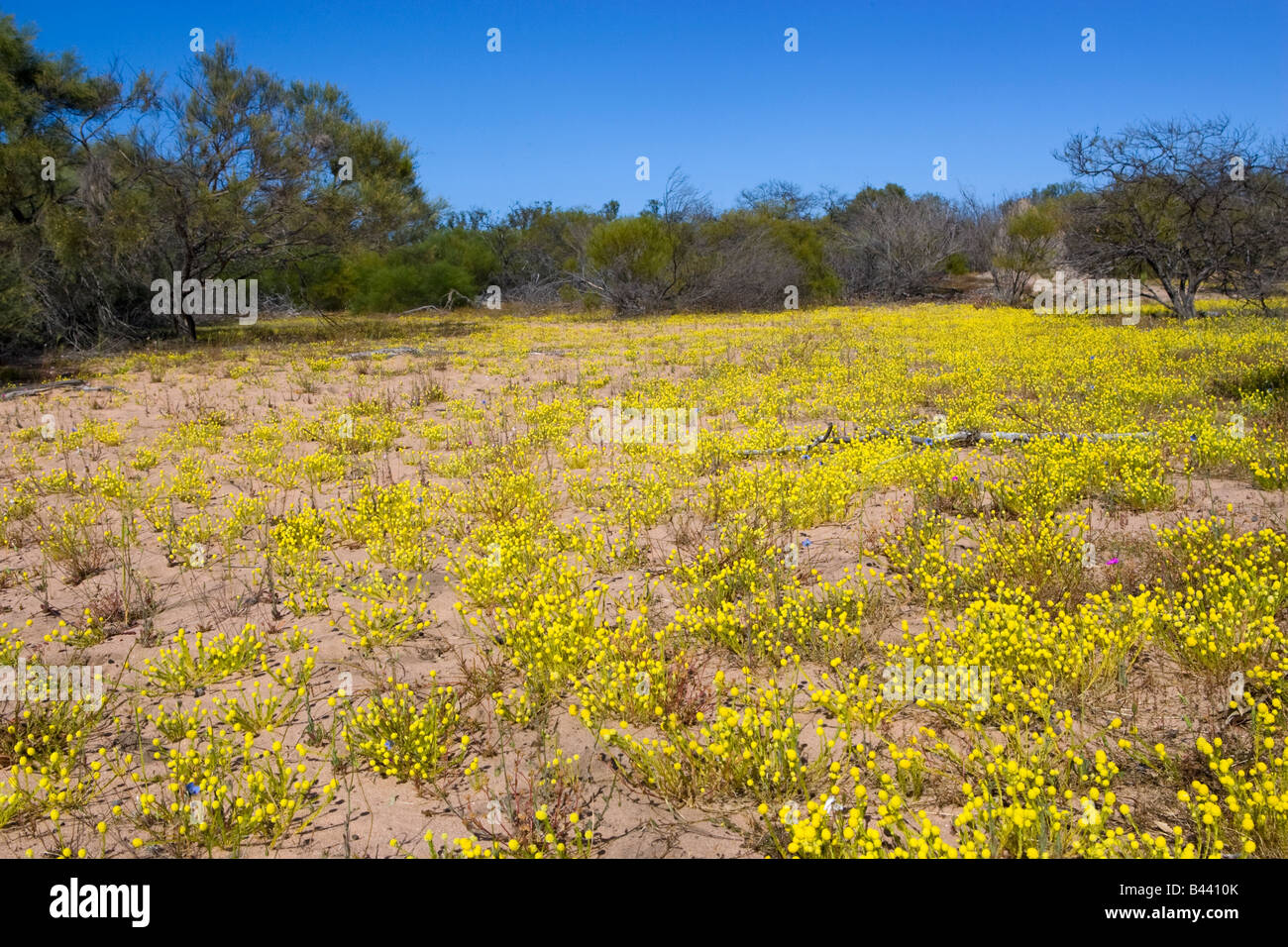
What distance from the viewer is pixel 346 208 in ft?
66.4

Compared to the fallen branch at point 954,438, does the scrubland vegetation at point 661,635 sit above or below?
below

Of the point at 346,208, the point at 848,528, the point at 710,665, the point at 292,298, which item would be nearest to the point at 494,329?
the point at 346,208

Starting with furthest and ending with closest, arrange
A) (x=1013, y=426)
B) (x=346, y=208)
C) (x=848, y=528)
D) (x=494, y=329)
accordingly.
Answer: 1. (x=494, y=329)
2. (x=346, y=208)
3. (x=1013, y=426)
4. (x=848, y=528)

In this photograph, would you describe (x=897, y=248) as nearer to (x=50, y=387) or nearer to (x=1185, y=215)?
(x=1185, y=215)

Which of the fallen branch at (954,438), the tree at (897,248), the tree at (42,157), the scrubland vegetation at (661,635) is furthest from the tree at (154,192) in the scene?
the tree at (897,248)

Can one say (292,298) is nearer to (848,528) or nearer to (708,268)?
(708,268)

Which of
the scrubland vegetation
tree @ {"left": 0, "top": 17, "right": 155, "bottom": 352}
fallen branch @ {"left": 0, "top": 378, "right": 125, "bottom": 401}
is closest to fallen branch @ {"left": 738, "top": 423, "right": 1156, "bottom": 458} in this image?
the scrubland vegetation

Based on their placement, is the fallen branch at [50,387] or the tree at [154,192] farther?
the tree at [154,192]

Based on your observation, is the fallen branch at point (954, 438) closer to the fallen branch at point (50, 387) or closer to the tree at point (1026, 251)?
the fallen branch at point (50, 387)

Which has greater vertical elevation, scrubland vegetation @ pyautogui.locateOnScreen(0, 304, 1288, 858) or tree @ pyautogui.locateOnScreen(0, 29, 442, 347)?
tree @ pyautogui.locateOnScreen(0, 29, 442, 347)

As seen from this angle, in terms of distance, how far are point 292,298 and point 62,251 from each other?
15.2 meters

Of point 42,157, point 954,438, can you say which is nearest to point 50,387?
point 42,157

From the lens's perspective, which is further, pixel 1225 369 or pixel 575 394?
pixel 575 394

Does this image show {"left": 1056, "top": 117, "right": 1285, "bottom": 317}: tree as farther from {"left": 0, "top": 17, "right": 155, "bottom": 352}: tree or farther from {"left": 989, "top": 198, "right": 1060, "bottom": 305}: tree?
{"left": 0, "top": 17, "right": 155, "bottom": 352}: tree
